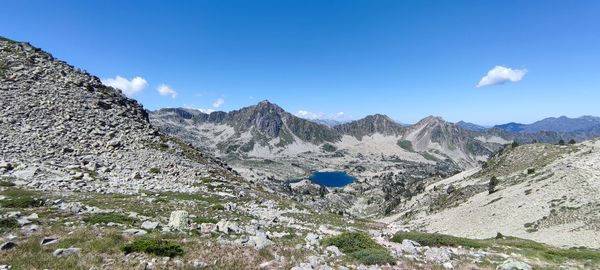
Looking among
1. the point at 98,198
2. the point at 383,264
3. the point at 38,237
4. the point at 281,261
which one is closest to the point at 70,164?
the point at 98,198

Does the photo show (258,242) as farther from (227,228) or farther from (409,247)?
(409,247)

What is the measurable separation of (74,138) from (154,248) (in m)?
38.3

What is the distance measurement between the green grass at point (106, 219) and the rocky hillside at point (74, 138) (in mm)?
14722

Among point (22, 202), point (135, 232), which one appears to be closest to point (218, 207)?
point (135, 232)

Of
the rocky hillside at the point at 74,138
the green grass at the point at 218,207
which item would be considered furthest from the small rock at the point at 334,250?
the rocky hillside at the point at 74,138

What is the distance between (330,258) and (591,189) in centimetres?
6438

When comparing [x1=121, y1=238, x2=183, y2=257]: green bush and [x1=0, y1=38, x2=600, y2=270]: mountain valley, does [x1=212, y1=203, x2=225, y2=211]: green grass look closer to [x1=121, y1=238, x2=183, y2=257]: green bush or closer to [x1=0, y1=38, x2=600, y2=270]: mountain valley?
[x1=0, y1=38, x2=600, y2=270]: mountain valley

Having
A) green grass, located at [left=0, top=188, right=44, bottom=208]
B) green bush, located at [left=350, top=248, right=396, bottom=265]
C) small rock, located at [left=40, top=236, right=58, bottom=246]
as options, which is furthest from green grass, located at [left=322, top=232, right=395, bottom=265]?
green grass, located at [left=0, top=188, right=44, bottom=208]

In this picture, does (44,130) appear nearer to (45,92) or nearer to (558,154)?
(45,92)

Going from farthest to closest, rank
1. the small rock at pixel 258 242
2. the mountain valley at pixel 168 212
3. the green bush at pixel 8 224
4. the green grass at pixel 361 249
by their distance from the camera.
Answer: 1. the small rock at pixel 258 242
2. the green grass at pixel 361 249
3. the green bush at pixel 8 224
4. the mountain valley at pixel 168 212

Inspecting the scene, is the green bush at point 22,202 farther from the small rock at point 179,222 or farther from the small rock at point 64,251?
the small rock at point 64,251

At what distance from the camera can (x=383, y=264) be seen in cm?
1681

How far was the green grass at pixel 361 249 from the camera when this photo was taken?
1698 cm

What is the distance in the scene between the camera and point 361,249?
18812mm
